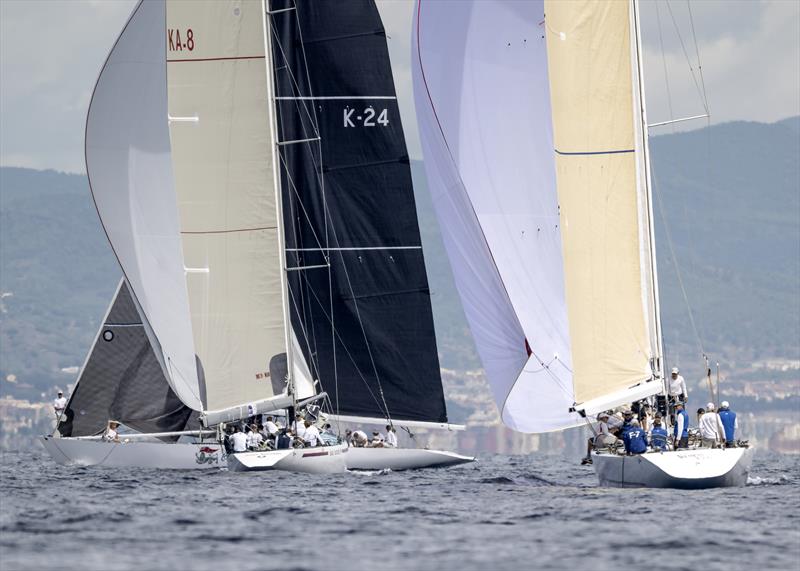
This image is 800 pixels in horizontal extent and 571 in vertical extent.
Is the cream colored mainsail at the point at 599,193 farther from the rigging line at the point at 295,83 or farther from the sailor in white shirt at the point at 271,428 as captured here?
the rigging line at the point at 295,83

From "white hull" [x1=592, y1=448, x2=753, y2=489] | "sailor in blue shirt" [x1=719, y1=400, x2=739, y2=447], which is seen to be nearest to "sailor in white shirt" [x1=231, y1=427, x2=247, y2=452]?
"white hull" [x1=592, y1=448, x2=753, y2=489]

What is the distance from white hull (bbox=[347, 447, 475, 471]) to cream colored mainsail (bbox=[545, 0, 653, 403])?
9.99 metres

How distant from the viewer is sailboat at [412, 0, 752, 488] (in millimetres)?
31812

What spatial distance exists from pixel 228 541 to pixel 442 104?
1670 centimetres

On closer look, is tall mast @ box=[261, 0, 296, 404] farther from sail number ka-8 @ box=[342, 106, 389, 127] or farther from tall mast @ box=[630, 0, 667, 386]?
tall mast @ box=[630, 0, 667, 386]

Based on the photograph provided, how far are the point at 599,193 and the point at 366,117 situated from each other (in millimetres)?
12350

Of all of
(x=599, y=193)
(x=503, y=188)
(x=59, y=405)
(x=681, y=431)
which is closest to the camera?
(x=681, y=431)

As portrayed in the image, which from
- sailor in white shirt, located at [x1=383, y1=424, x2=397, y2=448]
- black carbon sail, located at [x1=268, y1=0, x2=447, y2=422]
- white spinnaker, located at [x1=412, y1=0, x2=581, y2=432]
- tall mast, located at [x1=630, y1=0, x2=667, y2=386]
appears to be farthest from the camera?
black carbon sail, located at [x1=268, y1=0, x2=447, y2=422]

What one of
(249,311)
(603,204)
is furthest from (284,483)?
(603,204)

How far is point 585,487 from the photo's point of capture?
3391 centimetres

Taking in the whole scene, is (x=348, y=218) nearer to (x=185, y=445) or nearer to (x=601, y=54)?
(x=185, y=445)

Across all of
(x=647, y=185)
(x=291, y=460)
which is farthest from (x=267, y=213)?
(x=647, y=185)

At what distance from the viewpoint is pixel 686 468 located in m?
29.1

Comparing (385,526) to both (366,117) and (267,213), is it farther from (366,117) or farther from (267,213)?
(366,117)
